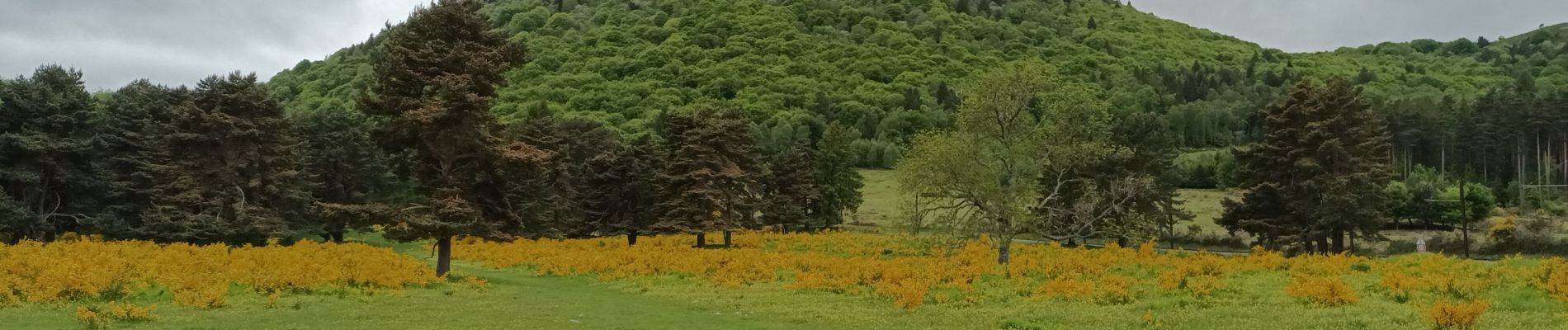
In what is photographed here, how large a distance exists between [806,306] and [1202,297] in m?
8.88

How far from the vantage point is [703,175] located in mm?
51031

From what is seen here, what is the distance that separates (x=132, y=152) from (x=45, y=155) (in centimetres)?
595

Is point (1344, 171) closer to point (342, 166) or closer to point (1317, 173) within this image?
point (1317, 173)

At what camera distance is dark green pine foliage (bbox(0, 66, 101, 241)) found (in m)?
40.6

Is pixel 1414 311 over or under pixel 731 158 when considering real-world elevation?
under

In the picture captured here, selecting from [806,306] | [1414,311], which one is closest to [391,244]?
[806,306]

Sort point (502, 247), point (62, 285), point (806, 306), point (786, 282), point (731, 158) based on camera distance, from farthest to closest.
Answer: point (731, 158) → point (502, 247) → point (786, 282) → point (806, 306) → point (62, 285)

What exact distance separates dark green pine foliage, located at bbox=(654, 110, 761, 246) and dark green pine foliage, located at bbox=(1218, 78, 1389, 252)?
29.3 m

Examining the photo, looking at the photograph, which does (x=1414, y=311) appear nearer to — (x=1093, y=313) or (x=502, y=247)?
(x=1093, y=313)

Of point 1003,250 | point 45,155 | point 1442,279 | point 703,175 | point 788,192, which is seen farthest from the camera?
point 788,192

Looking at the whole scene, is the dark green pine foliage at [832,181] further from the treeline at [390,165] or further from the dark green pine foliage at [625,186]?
the dark green pine foliage at [625,186]

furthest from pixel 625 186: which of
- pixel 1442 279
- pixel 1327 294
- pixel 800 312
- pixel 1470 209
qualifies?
pixel 1470 209

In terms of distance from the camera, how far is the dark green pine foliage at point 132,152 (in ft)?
141

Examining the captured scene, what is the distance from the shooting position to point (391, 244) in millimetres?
56531
